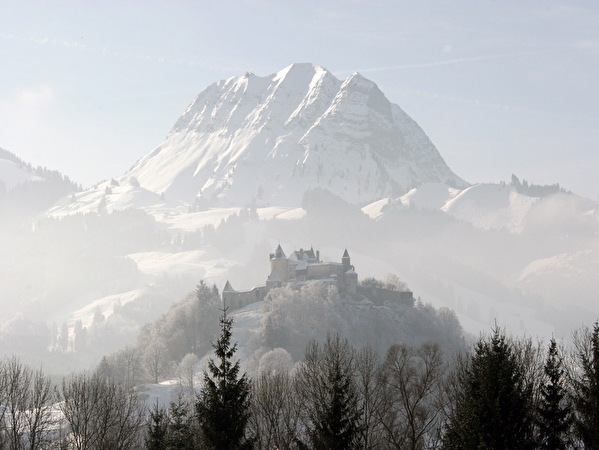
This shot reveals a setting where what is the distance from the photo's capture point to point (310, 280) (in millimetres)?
186500

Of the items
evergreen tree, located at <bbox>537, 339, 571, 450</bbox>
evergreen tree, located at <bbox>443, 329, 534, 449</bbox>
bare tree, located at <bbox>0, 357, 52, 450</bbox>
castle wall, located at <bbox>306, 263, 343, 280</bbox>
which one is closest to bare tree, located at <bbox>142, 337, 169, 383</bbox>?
castle wall, located at <bbox>306, 263, 343, 280</bbox>

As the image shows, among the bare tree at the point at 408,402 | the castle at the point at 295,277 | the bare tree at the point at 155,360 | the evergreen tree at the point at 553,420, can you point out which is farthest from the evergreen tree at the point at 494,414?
the castle at the point at 295,277

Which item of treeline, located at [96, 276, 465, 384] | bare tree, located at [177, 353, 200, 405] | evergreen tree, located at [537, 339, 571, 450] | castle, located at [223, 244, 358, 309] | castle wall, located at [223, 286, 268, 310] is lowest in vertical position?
evergreen tree, located at [537, 339, 571, 450]

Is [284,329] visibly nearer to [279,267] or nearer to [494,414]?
[279,267]

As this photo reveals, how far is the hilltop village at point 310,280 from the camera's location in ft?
606

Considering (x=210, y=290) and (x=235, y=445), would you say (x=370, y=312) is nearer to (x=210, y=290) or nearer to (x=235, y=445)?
(x=210, y=290)

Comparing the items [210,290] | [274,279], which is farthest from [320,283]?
[210,290]

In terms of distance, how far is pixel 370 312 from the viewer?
180250 millimetres

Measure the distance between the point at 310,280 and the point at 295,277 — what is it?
6652 mm

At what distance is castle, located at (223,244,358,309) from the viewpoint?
184 meters

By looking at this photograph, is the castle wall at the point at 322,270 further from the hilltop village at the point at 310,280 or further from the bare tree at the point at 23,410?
the bare tree at the point at 23,410

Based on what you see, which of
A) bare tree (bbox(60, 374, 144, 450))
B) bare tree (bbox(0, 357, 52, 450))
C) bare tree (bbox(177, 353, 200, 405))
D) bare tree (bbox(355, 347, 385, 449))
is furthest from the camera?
bare tree (bbox(177, 353, 200, 405))

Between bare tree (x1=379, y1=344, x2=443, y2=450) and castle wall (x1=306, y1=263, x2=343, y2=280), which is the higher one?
castle wall (x1=306, y1=263, x2=343, y2=280)

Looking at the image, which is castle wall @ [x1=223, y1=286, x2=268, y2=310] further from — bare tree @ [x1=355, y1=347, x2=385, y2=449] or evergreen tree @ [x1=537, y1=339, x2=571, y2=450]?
evergreen tree @ [x1=537, y1=339, x2=571, y2=450]
